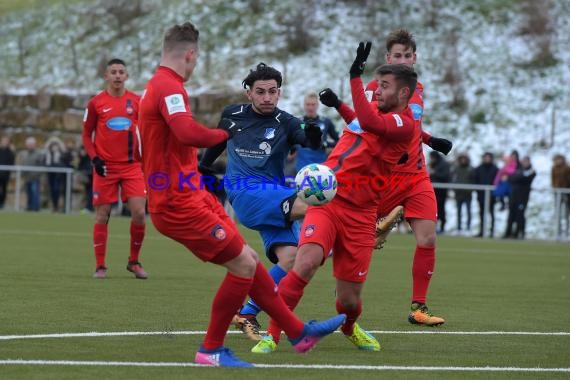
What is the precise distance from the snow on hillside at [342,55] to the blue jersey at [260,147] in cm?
2218

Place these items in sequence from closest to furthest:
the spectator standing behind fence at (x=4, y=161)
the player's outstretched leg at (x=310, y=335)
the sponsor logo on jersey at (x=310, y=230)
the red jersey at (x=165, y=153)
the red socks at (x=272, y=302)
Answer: the red jersey at (x=165, y=153) → the red socks at (x=272, y=302) → the player's outstretched leg at (x=310, y=335) → the sponsor logo on jersey at (x=310, y=230) → the spectator standing behind fence at (x=4, y=161)

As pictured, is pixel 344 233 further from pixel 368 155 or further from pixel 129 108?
pixel 129 108

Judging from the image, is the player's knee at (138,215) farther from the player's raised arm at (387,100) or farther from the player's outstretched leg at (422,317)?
the player's raised arm at (387,100)

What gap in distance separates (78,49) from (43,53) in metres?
1.24

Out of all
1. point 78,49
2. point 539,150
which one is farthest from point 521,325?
point 78,49

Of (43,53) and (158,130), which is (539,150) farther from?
(158,130)

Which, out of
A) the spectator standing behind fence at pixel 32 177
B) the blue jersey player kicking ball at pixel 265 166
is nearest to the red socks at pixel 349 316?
the blue jersey player kicking ball at pixel 265 166

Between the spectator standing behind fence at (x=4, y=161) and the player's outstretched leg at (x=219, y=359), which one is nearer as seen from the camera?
the player's outstretched leg at (x=219, y=359)

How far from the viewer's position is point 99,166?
1305 centimetres

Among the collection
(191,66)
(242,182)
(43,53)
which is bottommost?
(242,182)

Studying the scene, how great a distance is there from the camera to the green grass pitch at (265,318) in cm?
693

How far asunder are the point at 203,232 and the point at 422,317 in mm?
3196

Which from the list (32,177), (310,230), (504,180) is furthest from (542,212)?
(310,230)

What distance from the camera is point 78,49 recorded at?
39.8 m
